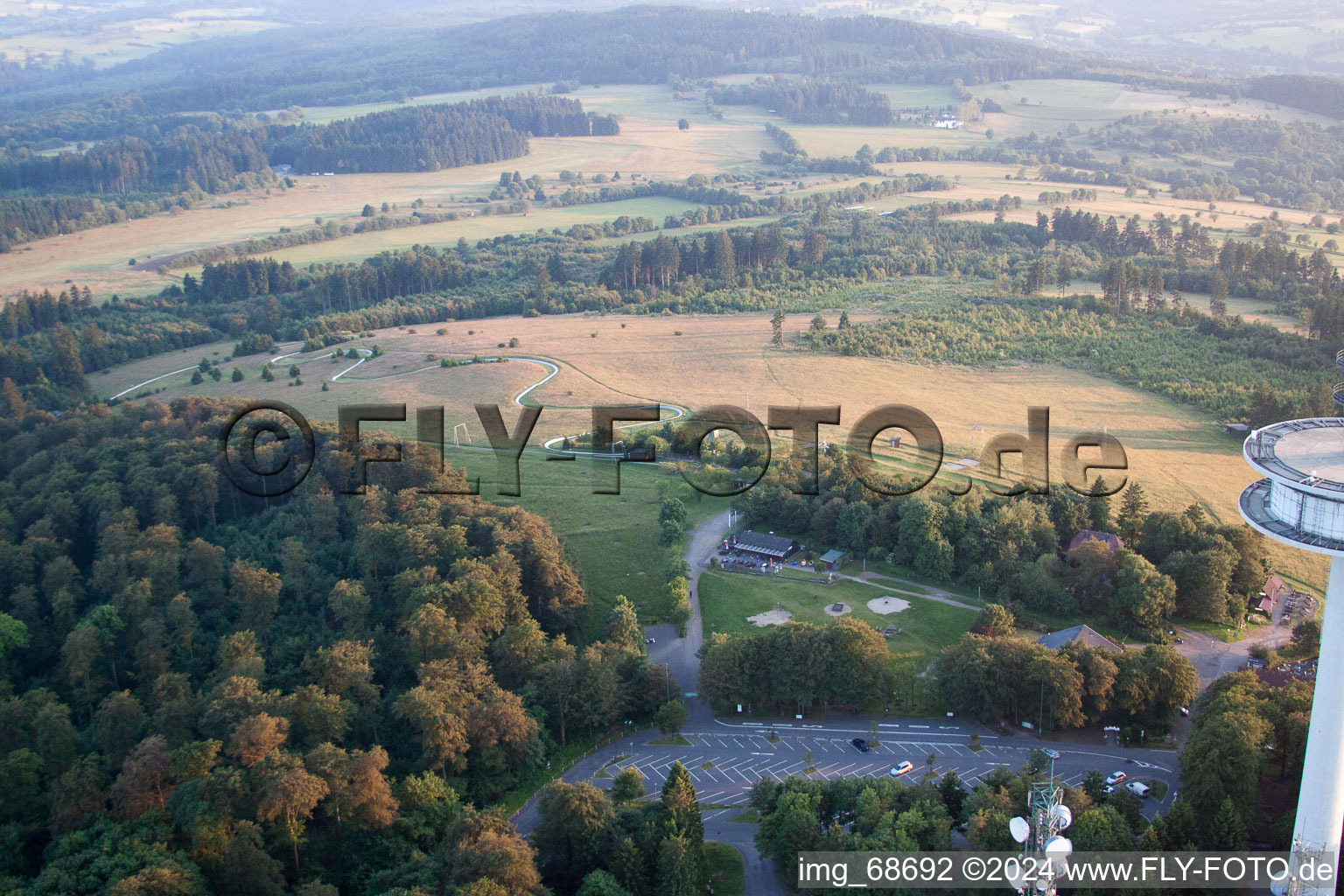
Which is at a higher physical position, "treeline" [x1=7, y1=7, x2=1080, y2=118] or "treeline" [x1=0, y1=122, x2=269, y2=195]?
"treeline" [x1=7, y1=7, x2=1080, y2=118]

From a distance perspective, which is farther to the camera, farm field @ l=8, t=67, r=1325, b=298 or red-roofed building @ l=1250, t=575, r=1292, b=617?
farm field @ l=8, t=67, r=1325, b=298

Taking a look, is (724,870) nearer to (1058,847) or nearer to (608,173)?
(1058,847)

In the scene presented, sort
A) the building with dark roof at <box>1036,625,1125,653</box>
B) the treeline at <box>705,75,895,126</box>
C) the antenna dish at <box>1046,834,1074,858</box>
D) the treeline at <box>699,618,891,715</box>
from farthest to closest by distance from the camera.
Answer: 1. the treeline at <box>705,75,895,126</box>
2. the building with dark roof at <box>1036,625,1125,653</box>
3. the treeline at <box>699,618,891,715</box>
4. the antenna dish at <box>1046,834,1074,858</box>

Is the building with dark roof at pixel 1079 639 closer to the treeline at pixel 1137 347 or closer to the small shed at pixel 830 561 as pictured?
the small shed at pixel 830 561

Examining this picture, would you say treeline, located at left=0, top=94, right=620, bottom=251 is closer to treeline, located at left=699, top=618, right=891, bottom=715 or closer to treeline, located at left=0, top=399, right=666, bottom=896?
treeline, located at left=0, top=399, right=666, bottom=896

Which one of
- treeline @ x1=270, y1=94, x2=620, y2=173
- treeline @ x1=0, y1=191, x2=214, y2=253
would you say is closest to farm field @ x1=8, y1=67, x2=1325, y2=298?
treeline @ x1=0, y1=191, x2=214, y2=253

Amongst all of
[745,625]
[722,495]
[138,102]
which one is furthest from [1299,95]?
[138,102]

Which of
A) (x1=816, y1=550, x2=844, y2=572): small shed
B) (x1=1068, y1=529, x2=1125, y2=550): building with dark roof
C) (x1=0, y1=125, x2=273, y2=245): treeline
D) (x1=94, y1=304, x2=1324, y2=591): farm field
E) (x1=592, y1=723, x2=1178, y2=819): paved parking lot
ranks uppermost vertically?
(x1=0, y1=125, x2=273, y2=245): treeline

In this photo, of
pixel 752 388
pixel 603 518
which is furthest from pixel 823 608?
pixel 752 388
